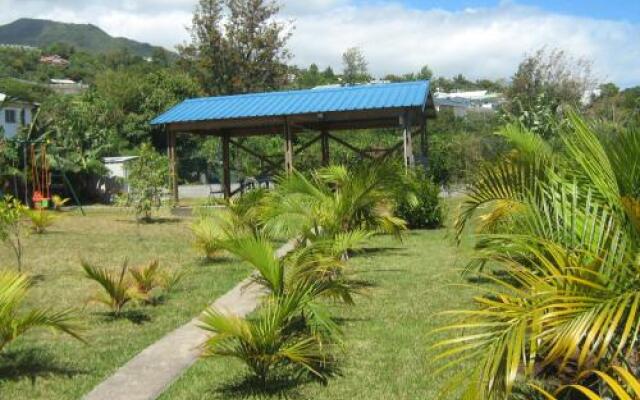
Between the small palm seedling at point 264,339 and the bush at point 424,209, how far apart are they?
38.9ft

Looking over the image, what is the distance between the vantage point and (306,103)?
2073 centimetres

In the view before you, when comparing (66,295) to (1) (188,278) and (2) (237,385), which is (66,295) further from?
(2) (237,385)

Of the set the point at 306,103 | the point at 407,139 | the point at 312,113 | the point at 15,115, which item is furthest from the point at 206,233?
the point at 15,115

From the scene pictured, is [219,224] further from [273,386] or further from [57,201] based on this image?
[57,201]

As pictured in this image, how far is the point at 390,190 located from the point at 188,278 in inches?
136

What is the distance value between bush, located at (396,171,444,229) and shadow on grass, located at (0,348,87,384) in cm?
1159

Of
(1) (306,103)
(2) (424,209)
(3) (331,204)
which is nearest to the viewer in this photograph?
(3) (331,204)

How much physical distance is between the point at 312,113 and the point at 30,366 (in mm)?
14429

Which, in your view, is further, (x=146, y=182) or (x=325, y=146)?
(x=325, y=146)

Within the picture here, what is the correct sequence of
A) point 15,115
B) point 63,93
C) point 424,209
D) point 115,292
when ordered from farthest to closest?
point 63,93 → point 15,115 → point 424,209 → point 115,292

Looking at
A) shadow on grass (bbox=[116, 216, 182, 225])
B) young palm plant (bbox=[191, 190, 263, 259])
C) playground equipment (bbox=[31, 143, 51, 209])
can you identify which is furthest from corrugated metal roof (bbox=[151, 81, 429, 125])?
young palm plant (bbox=[191, 190, 263, 259])

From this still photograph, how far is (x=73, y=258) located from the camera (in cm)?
1248

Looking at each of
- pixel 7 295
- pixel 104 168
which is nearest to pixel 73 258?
pixel 7 295

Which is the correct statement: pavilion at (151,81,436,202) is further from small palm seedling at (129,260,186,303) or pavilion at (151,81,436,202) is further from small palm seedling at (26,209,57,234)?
small palm seedling at (129,260,186,303)
